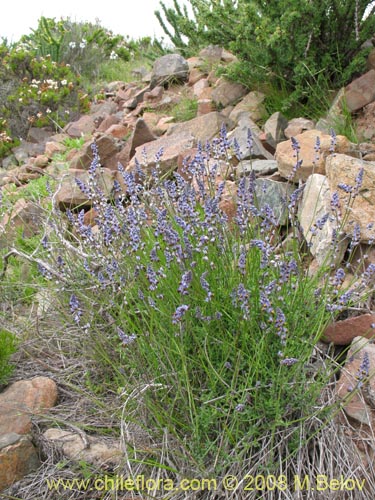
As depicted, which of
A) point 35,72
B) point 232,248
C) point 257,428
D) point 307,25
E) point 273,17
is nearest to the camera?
point 257,428

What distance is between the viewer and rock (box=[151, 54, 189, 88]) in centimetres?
802

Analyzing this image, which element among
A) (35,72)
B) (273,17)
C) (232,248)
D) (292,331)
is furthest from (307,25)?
(35,72)

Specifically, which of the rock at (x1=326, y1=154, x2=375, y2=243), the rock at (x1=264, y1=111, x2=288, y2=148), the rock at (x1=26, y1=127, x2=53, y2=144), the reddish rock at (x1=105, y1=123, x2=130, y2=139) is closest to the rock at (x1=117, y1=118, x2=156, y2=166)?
the reddish rock at (x1=105, y1=123, x2=130, y2=139)

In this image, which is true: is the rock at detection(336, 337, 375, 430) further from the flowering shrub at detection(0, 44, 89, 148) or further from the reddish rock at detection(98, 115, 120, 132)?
the flowering shrub at detection(0, 44, 89, 148)

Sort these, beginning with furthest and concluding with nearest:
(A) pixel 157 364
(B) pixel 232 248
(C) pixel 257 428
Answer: (B) pixel 232 248 → (A) pixel 157 364 → (C) pixel 257 428

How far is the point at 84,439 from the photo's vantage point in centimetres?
251

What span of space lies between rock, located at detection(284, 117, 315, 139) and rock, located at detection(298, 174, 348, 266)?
1400mm

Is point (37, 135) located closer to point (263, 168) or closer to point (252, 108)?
point (252, 108)

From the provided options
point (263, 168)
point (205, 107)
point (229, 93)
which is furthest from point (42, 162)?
point (263, 168)

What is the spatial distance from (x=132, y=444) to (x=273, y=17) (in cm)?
462

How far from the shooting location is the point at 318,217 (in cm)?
340

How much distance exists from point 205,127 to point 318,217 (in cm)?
241

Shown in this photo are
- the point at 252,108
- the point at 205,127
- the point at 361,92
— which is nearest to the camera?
the point at 361,92

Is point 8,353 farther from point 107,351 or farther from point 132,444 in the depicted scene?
point 132,444
